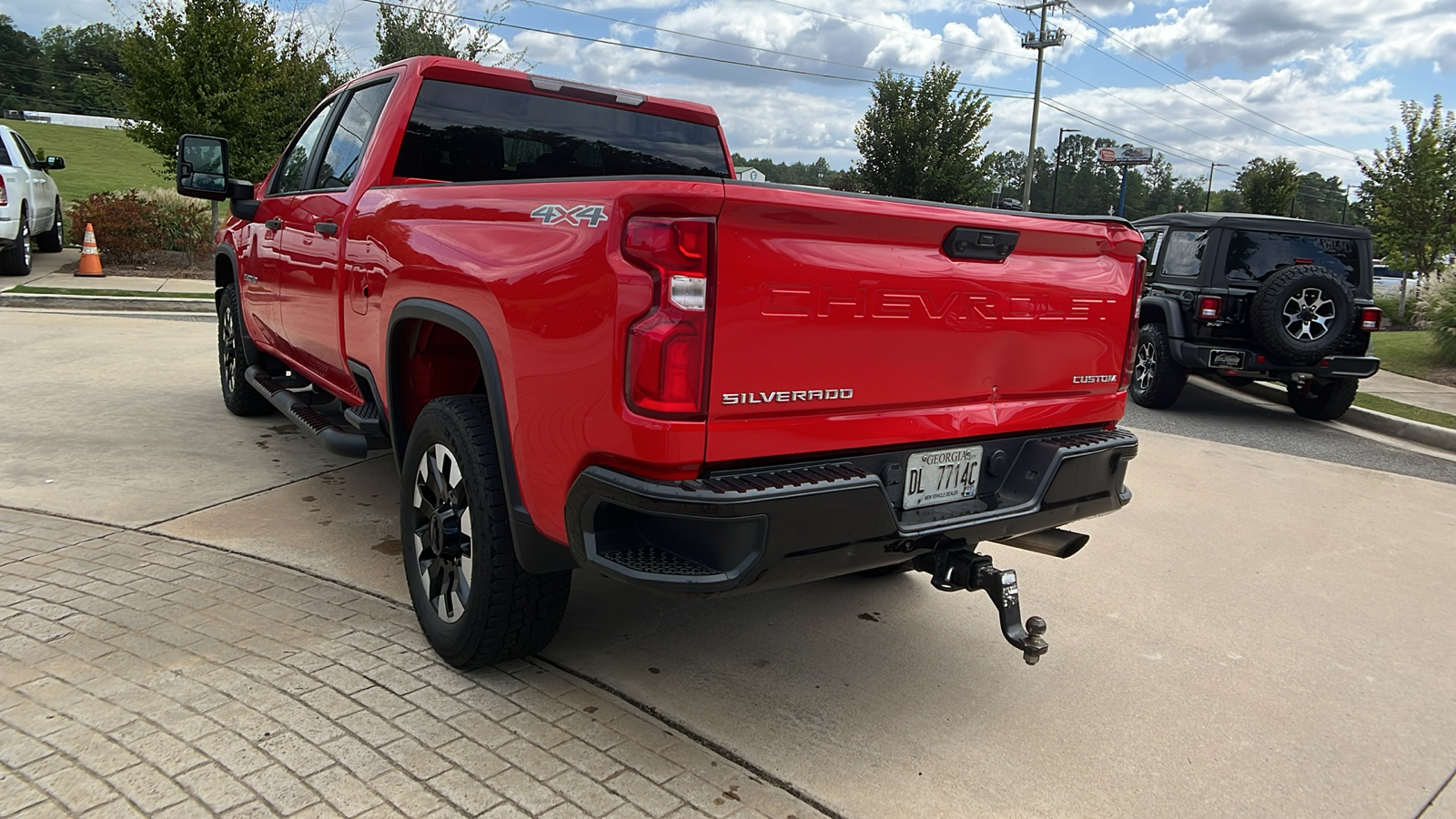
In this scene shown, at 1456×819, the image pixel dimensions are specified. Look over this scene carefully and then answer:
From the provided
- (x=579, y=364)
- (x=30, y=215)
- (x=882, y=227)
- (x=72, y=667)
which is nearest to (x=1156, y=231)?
(x=882, y=227)

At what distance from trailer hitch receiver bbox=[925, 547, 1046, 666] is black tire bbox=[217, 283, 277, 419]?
4.83 metres

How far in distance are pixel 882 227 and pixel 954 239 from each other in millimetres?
285

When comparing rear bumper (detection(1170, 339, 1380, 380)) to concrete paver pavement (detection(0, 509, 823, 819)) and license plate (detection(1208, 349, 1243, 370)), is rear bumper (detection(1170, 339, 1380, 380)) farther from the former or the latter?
concrete paver pavement (detection(0, 509, 823, 819))

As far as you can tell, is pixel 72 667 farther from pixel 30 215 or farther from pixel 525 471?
pixel 30 215

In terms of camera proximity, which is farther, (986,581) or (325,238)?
(325,238)

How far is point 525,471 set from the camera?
8.72 feet

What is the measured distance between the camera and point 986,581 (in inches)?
110

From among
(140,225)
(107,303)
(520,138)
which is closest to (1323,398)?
(520,138)

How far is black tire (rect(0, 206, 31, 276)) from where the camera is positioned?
12898mm

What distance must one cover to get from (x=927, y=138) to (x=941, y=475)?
2954 cm

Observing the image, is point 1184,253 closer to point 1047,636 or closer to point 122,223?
point 1047,636

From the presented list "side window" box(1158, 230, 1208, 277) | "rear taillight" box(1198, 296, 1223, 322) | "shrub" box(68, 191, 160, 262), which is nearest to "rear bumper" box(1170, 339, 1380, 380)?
"rear taillight" box(1198, 296, 1223, 322)

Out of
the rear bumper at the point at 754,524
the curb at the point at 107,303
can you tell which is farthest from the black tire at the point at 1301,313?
the curb at the point at 107,303

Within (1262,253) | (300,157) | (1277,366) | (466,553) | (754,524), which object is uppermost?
(300,157)
